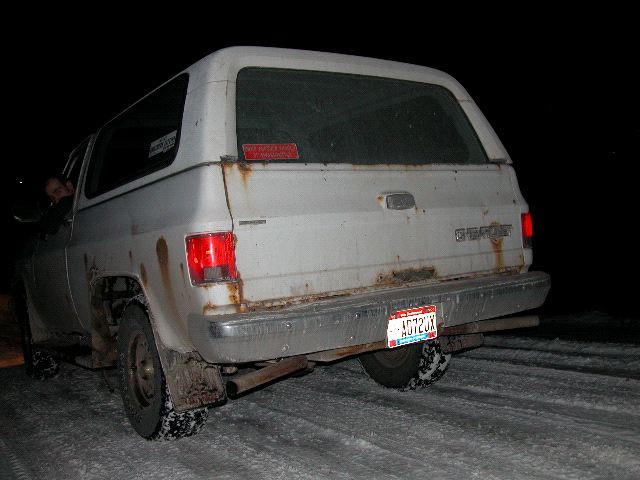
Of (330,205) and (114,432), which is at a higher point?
(330,205)

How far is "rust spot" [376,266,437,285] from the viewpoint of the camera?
338cm

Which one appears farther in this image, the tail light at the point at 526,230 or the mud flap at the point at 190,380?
the tail light at the point at 526,230

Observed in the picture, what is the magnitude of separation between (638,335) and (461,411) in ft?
8.94

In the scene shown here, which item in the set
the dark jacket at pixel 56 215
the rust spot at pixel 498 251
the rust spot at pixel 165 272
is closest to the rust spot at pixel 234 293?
the rust spot at pixel 165 272

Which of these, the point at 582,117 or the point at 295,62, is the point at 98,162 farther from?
the point at 582,117

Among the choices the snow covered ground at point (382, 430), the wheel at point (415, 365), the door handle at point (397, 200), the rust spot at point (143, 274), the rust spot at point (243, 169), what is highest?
the rust spot at point (243, 169)

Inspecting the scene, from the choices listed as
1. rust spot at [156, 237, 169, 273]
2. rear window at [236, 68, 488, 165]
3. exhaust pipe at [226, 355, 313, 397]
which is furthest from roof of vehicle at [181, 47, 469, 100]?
exhaust pipe at [226, 355, 313, 397]

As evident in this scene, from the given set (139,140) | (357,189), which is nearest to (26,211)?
(139,140)

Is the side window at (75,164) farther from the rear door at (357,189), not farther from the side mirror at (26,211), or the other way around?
the rear door at (357,189)

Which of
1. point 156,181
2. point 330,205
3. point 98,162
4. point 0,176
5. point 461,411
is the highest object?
Result: point 0,176

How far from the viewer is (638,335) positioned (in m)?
5.71

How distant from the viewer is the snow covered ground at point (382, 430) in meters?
3.08

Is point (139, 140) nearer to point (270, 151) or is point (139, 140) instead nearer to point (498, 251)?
point (270, 151)

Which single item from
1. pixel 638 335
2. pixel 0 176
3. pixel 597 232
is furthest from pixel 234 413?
pixel 0 176
